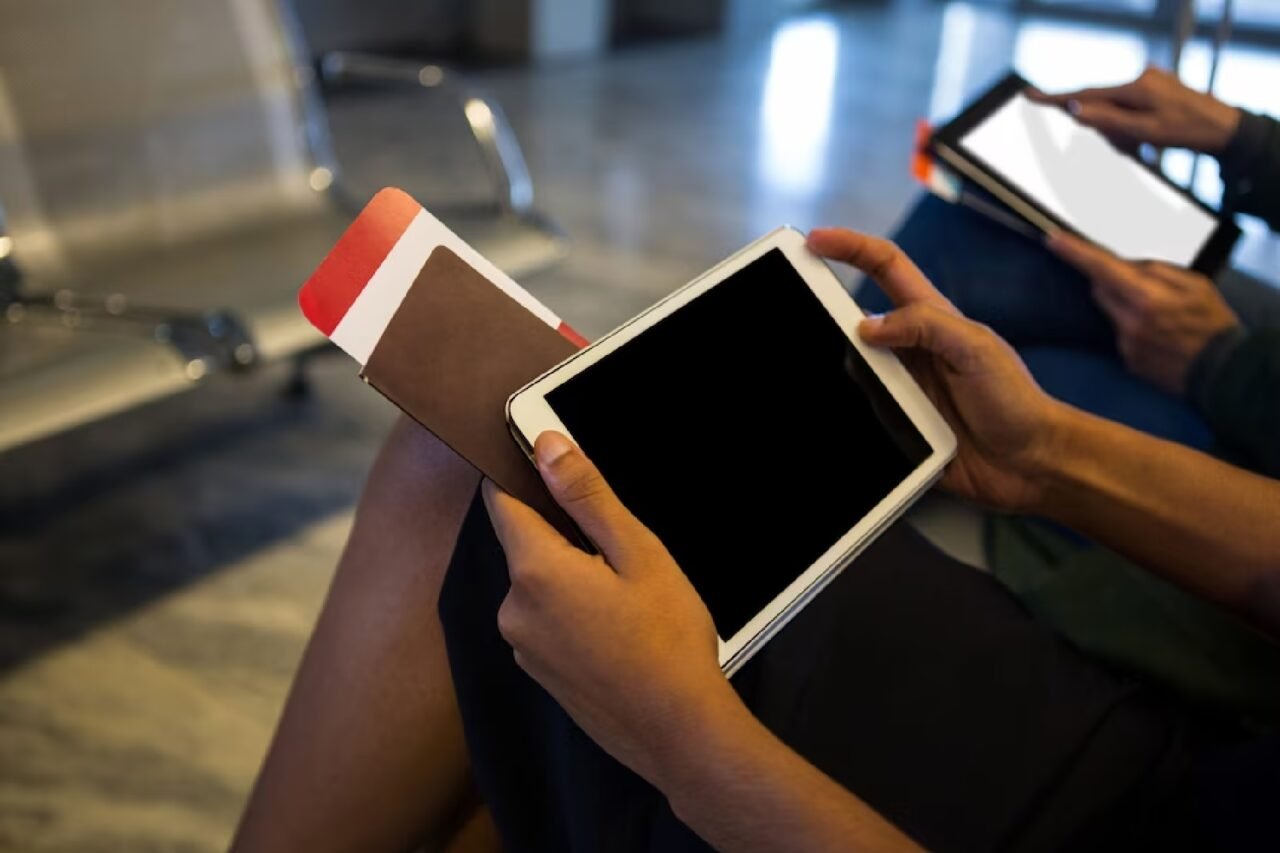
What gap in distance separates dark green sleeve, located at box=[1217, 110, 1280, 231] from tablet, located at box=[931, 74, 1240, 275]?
0.05 meters

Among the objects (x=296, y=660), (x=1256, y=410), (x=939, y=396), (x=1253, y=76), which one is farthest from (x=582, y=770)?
(x=1253, y=76)

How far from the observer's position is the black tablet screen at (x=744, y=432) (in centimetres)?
62

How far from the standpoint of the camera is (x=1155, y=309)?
1.08 meters

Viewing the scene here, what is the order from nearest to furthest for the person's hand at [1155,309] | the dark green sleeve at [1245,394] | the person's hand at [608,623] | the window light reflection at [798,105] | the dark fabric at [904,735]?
1. the person's hand at [608,623]
2. the dark fabric at [904,735]
3. the dark green sleeve at [1245,394]
4. the person's hand at [1155,309]
5. the window light reflection at [798,105]

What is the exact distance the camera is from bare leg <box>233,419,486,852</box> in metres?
0.75

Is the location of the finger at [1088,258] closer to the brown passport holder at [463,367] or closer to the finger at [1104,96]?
the finger at [1104,96]

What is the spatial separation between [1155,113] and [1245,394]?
346mm

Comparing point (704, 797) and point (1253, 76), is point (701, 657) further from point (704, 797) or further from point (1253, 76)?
point (1253, 76)

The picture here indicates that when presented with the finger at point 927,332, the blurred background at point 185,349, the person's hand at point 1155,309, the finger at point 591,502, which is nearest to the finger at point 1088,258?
the person's hand at point 1155,309

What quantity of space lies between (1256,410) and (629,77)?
11.5 feet

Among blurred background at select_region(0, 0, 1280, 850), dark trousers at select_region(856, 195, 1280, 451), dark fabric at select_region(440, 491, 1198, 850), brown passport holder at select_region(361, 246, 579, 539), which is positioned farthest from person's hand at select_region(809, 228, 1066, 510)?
blurred background at select_region(0, 0, 1280, 850)

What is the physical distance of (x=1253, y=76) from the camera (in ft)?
14.7

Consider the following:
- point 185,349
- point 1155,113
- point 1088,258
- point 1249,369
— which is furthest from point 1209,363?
point 185,349

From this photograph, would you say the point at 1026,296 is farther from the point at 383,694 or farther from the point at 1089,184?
the point at 383,694
